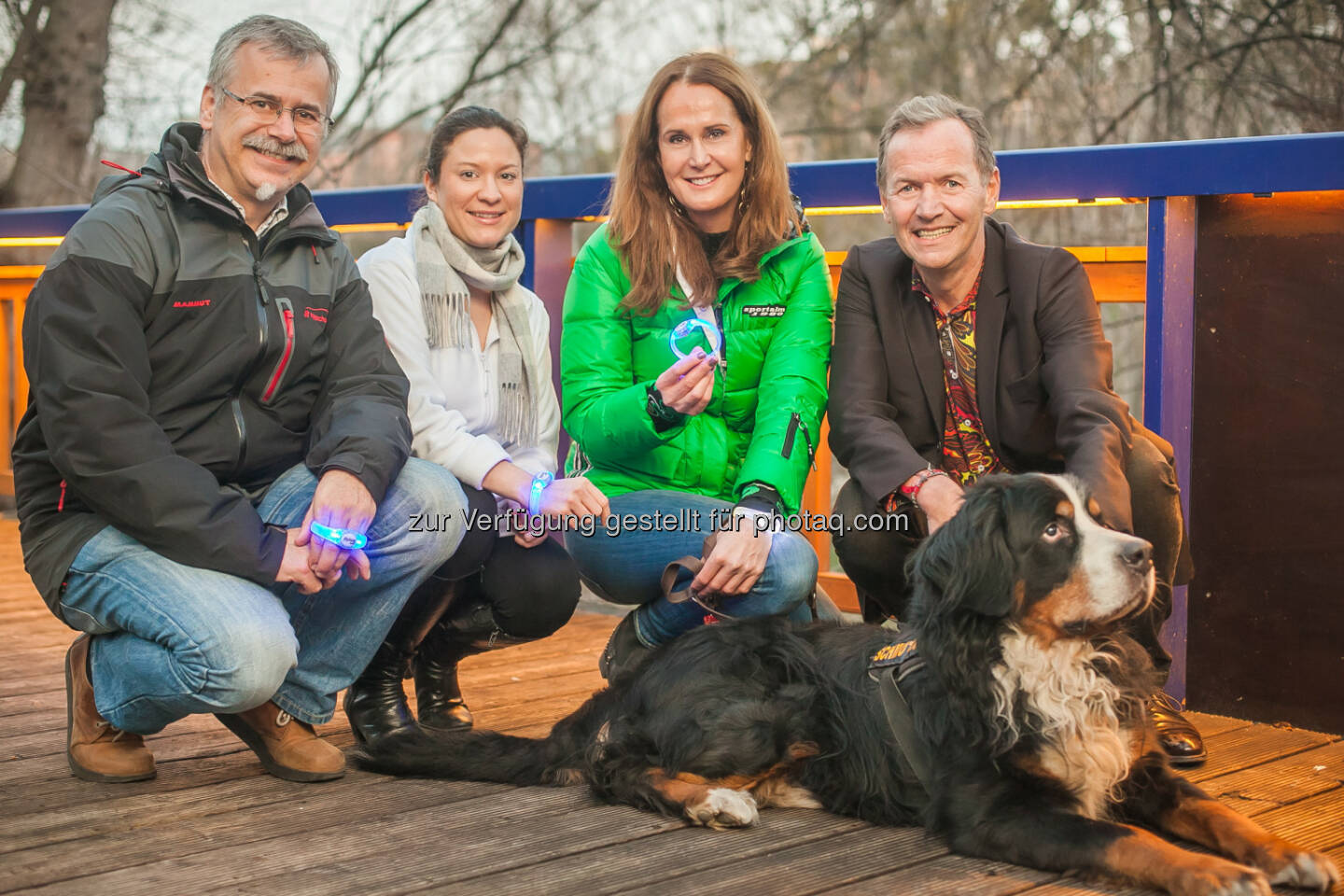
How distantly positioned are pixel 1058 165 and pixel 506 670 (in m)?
2.17

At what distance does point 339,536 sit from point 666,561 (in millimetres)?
780

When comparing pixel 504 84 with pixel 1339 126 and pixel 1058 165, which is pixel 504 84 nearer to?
pixel 1339 126

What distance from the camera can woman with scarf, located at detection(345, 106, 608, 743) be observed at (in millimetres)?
3162

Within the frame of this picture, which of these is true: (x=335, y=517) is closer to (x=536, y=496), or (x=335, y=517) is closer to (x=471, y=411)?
(x=536, y=496)

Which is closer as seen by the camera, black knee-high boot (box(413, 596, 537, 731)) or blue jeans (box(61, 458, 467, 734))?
blue jeans (box(61, 458, 467, 734))

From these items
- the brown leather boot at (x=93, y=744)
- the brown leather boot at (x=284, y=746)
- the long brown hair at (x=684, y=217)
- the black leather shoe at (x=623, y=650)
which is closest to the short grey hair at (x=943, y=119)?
the long brown hair at (x=684, y=217)

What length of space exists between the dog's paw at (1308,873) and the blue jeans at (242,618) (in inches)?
70.8

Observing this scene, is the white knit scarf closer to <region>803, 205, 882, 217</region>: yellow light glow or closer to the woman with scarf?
the woman with scarf

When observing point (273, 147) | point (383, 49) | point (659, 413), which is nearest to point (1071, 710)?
point (659, 413)

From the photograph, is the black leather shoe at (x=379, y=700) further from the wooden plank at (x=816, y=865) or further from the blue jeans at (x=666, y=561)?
the wooden plank at (x=816, y=865)

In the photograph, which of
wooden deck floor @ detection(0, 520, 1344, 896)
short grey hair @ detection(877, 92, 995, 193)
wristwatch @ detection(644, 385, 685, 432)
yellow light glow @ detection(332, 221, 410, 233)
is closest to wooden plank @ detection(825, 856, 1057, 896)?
wooden deck floor @ detection(0, 520, 1344, 896)

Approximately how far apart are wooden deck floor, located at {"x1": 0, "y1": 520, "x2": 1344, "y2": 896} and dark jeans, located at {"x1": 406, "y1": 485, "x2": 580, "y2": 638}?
47cm

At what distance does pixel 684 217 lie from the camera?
3.34 meters

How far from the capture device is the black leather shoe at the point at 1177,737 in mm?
2934
